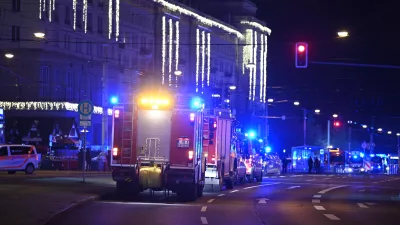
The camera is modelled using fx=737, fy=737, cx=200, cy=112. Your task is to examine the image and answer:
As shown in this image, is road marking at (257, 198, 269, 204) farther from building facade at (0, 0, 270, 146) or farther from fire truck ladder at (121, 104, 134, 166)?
building facade at (0, 0, 270, 146)

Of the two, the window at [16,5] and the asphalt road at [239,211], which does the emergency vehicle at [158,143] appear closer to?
the asphalt road at [239,211]

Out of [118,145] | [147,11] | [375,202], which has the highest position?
[147,11]

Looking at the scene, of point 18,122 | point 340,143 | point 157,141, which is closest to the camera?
point 157,141

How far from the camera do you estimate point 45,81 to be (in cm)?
6919

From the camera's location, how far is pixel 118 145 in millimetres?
26625

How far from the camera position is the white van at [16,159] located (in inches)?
1837

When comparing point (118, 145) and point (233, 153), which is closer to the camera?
point (118, 145)

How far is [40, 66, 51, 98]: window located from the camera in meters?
68.4

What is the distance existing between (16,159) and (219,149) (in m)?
19.7

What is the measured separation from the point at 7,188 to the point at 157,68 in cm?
5686

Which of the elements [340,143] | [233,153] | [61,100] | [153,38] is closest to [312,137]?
[340,143]

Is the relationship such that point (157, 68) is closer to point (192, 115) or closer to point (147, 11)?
point (147, 11)

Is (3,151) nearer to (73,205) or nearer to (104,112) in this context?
(104,112)

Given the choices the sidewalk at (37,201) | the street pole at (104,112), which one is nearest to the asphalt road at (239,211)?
the sidewalk at (37,201)
